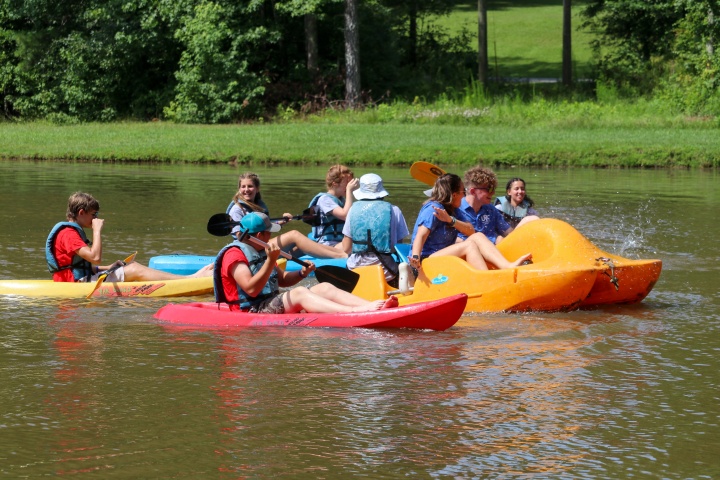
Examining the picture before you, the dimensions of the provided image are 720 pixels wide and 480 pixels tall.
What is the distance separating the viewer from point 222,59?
105 feet

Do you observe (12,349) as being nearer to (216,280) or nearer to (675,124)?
(216,280)

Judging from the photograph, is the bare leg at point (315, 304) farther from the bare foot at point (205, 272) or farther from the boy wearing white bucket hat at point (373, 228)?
the bare foot at point (205, 272)

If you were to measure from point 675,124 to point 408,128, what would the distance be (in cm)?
621

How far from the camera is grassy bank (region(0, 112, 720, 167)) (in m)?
23.0

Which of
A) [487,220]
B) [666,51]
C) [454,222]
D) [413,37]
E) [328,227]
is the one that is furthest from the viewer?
[413,37]

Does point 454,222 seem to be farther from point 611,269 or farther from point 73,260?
point 73,260

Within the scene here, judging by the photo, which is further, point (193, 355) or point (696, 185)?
point (696, 185)

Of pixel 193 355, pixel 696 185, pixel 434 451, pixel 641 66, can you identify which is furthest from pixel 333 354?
pixel 641 66

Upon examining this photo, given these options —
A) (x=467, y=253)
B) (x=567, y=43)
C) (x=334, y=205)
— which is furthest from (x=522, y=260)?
(x=567, y=43)

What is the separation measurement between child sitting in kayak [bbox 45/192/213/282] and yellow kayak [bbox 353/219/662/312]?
2.26 meters

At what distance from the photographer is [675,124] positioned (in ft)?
89.1

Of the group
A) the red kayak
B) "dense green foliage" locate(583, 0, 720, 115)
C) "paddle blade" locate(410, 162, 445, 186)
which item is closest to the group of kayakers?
the red kayak

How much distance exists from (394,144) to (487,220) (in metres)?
13.9

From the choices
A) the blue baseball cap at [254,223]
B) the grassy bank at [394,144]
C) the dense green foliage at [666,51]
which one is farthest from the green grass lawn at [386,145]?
the blue baseball cap at [254,223]
